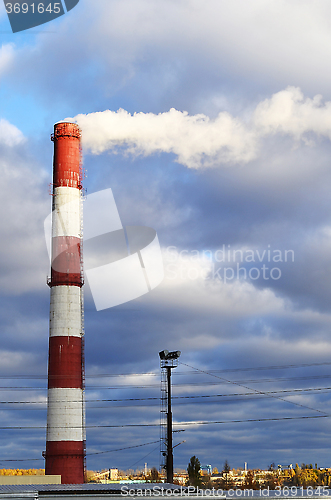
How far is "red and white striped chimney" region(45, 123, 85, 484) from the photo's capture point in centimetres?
5359

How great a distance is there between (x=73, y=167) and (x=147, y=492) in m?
39.7

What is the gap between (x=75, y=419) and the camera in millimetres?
54094

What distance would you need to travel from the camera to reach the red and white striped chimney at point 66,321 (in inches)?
2110

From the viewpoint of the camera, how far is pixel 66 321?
182 feet

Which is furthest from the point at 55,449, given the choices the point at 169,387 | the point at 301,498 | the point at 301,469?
the point at 301,469

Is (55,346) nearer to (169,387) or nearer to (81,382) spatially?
(81,382)
